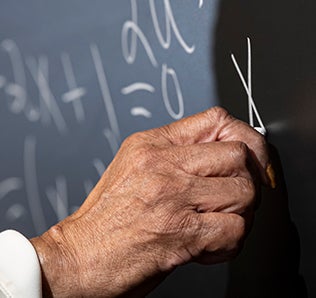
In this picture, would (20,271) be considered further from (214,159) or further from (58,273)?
(214,159)

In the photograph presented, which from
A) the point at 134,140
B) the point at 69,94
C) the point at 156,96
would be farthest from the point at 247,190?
the point at 69,94

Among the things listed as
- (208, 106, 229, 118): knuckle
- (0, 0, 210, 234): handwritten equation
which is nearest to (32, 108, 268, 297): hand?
(208, 106, 229, 118): knuckle

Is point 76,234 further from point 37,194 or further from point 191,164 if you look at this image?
point 37,194

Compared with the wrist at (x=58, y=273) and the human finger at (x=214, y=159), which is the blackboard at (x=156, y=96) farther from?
the wrist at (x=58, y=273)

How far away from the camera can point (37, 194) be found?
109 centimetres

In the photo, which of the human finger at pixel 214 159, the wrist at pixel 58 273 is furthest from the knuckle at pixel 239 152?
the wrist at pixel 58 273

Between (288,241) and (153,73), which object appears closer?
(288,241)

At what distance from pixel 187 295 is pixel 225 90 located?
293 mm

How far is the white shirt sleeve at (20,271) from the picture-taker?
0.67m

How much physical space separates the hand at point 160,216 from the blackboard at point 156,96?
0.22ft

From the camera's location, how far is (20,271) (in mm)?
672

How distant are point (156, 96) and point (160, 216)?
0.93ft

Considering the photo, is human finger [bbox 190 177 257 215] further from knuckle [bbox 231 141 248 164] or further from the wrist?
the wrist

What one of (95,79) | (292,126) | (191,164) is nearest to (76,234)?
(191,164)
